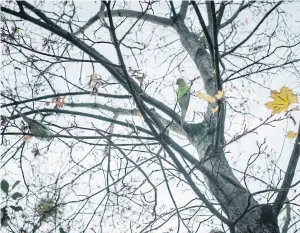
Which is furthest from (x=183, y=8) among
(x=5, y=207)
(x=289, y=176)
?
(x=5, y=207)

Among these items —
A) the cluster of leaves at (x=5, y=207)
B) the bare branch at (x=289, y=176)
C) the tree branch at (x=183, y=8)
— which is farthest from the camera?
the tree branch at (x=183, y=8)

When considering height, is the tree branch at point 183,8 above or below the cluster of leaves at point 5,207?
above

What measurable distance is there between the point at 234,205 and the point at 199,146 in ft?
2.24

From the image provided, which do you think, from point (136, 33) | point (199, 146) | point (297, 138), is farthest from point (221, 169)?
point (136, 33)

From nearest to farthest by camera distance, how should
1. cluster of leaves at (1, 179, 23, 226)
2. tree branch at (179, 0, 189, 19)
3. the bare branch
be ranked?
1. cluster of leaves at (1, 179, 23, 226)
2. the bare branch
3. tree branch at (179, 0, 189, 19)

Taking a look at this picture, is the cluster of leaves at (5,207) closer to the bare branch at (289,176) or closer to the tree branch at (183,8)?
the bare branch at (289,176)

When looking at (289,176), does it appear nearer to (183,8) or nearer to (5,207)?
(5,207)

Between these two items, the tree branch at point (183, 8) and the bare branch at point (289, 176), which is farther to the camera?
the tree branch at point (183, 8)

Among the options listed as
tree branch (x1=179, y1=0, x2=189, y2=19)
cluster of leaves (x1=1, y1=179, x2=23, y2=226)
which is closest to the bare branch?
cluster of leaves (x1=1, y1=179, x2=23, y2=226)

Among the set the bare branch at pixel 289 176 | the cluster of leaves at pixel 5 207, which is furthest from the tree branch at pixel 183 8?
the cluster of leaves at pixel 5 207

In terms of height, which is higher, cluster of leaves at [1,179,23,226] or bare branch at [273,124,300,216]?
bare branch at [273,124,300,216]

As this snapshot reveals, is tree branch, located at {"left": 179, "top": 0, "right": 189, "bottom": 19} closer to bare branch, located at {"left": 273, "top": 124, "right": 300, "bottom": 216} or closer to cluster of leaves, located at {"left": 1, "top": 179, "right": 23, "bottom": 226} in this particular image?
bare branch, located at {"left": 273, "top": 124, "right": 300, "bottom": 216}

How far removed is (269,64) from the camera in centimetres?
369

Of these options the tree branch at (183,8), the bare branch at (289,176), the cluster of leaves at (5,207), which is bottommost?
the cluster of leaves at (5,207)
